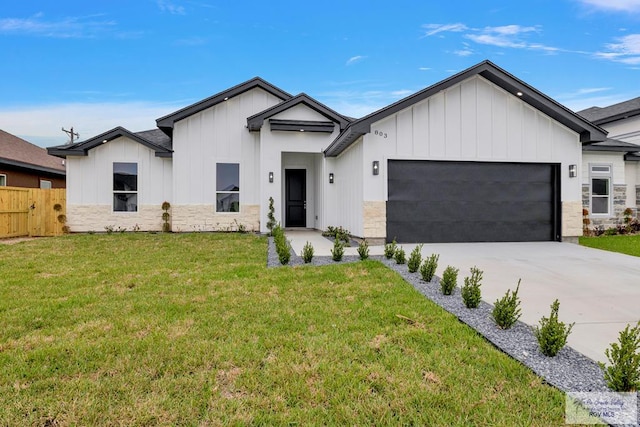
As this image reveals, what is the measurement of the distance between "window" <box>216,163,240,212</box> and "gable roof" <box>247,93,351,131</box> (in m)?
1.80

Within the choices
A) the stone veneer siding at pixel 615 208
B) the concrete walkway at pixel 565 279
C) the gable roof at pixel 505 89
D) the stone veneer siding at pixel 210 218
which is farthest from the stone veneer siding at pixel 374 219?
the stone veneer siding at pixel 615 208

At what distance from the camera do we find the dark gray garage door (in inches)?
366

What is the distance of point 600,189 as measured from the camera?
12539 mm

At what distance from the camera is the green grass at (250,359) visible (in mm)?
2068

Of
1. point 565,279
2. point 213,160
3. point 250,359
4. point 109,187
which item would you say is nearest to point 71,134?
point 109,187

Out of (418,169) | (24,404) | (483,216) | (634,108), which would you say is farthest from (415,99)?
(634,108)

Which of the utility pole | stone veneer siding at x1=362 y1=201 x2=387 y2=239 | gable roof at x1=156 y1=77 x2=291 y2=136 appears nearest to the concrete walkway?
stone veneer siding at x1=362 y1=201 x2=387 y2=239

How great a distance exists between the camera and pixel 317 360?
107 inches

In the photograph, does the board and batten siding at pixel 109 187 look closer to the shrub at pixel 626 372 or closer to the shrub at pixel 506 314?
the shrub at pixel 506 314

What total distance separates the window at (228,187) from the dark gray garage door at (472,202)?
6256mm

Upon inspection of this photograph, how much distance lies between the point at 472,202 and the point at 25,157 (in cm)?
2009

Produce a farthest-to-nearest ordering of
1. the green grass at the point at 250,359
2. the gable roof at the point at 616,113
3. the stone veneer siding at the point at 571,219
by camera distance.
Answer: the gable roof at the point at 616,113
the stone veneer siding at the point at 571,219
the green grass at the point at 250,359

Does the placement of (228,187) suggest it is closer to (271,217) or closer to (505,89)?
Answer: (271,217)

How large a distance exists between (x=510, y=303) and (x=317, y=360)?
203cm
